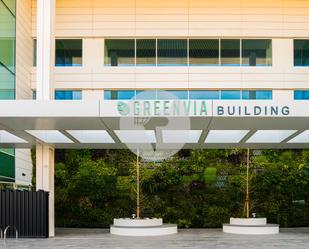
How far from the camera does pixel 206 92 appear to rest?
31.9m

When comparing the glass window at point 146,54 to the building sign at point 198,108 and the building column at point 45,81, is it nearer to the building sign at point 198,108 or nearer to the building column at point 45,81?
the building column at point 45,81

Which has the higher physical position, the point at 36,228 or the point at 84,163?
the point at 84,163

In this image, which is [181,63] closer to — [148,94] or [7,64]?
[148,94]

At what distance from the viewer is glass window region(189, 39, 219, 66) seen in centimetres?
3225

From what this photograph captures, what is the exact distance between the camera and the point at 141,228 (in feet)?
73.2

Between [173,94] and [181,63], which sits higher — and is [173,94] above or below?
below

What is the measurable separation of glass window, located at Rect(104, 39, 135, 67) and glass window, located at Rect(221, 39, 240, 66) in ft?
15.4

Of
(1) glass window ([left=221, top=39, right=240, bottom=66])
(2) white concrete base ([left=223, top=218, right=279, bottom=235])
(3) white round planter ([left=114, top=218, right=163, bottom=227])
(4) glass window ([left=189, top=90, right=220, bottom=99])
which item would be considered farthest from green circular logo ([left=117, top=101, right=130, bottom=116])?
(1) glass window ([left=221, top=39, right=240, bottom=66])

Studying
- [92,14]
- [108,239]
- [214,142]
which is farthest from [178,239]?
[92,14]

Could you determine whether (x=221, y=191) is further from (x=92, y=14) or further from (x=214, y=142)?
(x=92, y=14)

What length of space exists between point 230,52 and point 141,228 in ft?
43.5

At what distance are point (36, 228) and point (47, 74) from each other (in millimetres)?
5021

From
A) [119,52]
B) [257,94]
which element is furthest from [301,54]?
[119,52]

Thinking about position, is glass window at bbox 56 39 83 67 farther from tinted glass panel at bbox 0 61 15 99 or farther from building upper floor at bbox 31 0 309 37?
tinted glass panel at bbox 0 61 15 99
